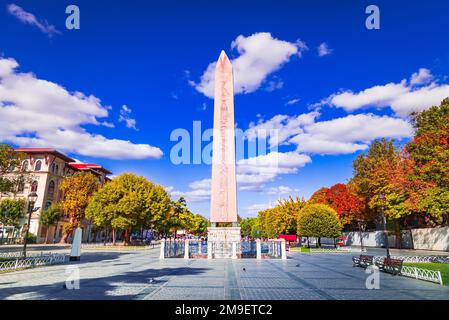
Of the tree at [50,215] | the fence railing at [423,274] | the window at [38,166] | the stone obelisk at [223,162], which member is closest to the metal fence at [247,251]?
the stone obelisk at [223,162]

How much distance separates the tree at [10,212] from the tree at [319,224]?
37350mm

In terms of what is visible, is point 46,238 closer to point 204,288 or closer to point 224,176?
point 224,176

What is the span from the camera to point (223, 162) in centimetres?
2334

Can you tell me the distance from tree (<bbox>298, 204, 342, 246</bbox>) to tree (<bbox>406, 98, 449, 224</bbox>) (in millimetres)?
11474

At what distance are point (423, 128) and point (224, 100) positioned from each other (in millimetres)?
19548

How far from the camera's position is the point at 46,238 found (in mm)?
47219

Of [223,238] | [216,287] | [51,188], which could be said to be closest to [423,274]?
[216,287]

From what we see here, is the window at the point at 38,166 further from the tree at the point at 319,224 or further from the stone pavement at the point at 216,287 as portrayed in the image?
the tree at the point at 319,224

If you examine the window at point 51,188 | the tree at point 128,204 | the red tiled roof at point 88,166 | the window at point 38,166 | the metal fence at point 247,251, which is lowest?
the metal fence at point 247,251

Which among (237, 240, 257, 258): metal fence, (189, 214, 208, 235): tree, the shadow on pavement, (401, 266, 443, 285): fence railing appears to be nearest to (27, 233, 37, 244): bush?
(237, 240, 257, 258): metal fence

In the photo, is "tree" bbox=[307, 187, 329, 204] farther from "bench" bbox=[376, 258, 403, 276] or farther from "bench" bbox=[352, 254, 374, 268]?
"bench" bbox=[376, 258, 403, 276]

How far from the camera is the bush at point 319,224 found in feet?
113
